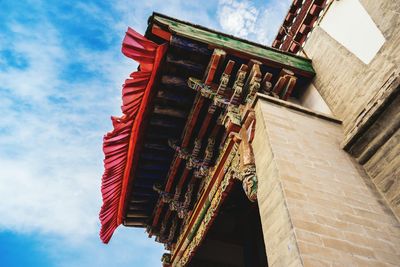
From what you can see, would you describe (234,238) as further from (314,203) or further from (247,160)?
(314,203)

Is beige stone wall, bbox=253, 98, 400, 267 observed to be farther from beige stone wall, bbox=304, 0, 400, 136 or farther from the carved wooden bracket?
beige stone wall, bbox=304, 0, 400, 136

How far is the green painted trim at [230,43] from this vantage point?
401cm

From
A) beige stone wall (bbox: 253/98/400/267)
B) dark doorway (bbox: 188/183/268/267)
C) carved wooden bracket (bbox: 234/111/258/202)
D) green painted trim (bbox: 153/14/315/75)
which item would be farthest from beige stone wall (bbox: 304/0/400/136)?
dark doorway (bbox: 188/183/268/267)

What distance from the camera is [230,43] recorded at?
4.33 metres

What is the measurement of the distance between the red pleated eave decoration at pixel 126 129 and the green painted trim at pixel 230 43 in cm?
42

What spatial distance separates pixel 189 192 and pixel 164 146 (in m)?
1.11

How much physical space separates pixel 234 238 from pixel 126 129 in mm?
3730

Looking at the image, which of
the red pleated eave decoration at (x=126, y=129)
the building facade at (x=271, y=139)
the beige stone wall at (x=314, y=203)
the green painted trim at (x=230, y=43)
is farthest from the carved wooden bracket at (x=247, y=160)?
the red pleated eave decoration at (x=126, y=129)

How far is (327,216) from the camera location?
7.93 ft

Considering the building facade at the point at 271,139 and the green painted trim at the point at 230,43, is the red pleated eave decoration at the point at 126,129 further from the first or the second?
the green painted trim at the point at 230,43

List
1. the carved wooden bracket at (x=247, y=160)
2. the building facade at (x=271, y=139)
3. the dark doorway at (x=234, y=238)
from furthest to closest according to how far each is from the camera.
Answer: the dark doorway at (x=234, y=238), the carved wooden bracket at (x=247, y=160), the building facade at (x=271, y=139)

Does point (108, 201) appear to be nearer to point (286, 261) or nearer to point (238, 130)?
point (238, 130)

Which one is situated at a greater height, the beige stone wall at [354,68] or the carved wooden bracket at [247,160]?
the beige stone wall at [354,68]

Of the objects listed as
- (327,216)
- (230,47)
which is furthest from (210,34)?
(327,216)
